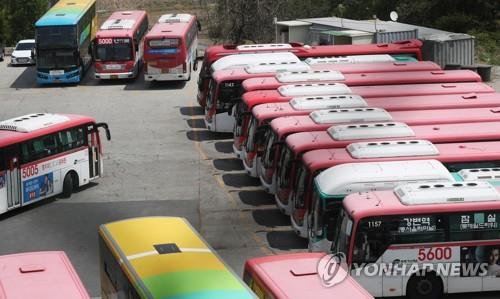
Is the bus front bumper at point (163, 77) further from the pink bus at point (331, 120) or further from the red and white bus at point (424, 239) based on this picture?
the red and white bus at point (424, 239)

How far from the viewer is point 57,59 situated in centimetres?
4731

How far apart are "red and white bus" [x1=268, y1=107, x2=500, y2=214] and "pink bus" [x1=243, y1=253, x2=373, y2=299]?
28.7 ft

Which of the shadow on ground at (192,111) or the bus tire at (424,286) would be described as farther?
the shadow on ground at (192,111)

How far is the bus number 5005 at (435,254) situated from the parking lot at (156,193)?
14.3 feet

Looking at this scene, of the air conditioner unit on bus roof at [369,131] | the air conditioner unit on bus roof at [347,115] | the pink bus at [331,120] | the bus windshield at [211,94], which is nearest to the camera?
the air conditioner unit on bus roof at [369,131]

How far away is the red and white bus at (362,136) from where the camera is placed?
25.4 meters

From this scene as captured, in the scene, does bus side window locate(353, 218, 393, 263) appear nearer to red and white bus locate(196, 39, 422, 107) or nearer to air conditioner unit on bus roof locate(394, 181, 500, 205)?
air conditioner unit on bus roof locate(394, 181, 500, 205)

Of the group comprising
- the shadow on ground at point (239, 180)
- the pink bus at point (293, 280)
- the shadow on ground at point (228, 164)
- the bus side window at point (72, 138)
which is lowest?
the shadow on ground at point (228, 164)

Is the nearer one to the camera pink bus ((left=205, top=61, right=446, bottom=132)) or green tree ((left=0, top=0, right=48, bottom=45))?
pink bus ((left=205, top=61, right=446, bottom=132))

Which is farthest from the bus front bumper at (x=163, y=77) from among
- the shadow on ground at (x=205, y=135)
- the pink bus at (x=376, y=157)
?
the pink bus at (x=376, y=157)

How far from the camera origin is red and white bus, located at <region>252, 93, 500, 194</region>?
29203 mm

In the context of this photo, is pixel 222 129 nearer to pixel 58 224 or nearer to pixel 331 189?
pixel 58 224

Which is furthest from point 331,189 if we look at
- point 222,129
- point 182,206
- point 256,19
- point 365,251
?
point 256,19

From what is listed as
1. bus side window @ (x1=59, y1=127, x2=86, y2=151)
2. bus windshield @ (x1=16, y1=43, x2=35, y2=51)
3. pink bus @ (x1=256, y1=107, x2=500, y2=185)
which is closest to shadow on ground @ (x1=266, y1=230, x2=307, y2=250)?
pink bus @ (x1=256, y1=107, x2=500, y2=185)
